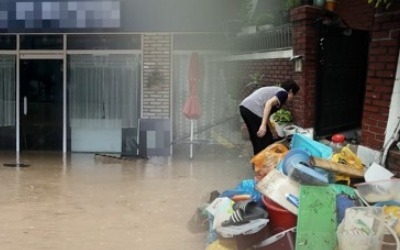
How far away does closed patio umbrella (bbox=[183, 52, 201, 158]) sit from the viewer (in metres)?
9.98

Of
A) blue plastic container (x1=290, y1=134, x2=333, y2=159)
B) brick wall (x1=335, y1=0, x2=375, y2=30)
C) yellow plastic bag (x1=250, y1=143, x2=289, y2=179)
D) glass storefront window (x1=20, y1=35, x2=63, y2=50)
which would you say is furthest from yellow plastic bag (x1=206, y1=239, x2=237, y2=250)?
glass storefront window (x1=20, y1=35, x2=63, y2=50)

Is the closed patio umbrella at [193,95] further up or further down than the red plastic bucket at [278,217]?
further up

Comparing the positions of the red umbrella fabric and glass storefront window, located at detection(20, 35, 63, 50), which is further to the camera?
glass storefront window, located at detection(20, 35, 63, 50)

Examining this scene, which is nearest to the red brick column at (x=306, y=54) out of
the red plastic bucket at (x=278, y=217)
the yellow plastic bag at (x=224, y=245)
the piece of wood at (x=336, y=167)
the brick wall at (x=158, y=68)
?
the piece of wood at (x=336, y=167)

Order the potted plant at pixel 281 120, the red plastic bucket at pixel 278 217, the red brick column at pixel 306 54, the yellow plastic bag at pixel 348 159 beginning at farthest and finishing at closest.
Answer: the potted plant at pixel 281 120 < the red brick column at pixel 306 54 < the yellow plastic bag at pixel 348 159 < the red plastic bucket at pixel 278 217

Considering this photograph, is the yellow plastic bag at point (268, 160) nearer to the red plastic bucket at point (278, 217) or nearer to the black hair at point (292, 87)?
the red plastic bucket at point (278, 217)

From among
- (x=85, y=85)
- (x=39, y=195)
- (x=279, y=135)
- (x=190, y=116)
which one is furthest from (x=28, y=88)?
(x=279, y=135)

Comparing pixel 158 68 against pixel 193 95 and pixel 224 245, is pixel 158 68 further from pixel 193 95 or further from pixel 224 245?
pixel 224 245

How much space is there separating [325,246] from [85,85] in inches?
323

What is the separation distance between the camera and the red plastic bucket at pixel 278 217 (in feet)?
14.1

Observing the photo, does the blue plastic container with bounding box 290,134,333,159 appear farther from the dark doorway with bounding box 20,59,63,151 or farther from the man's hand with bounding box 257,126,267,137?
the dark doorway with bounding box 20,59,63,151

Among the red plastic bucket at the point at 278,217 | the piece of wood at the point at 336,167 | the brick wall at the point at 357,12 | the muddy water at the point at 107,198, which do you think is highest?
the brick wall at the point at 357,12

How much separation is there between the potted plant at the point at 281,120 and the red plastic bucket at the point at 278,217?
10.0 feet

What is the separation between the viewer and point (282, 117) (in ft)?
24.3
